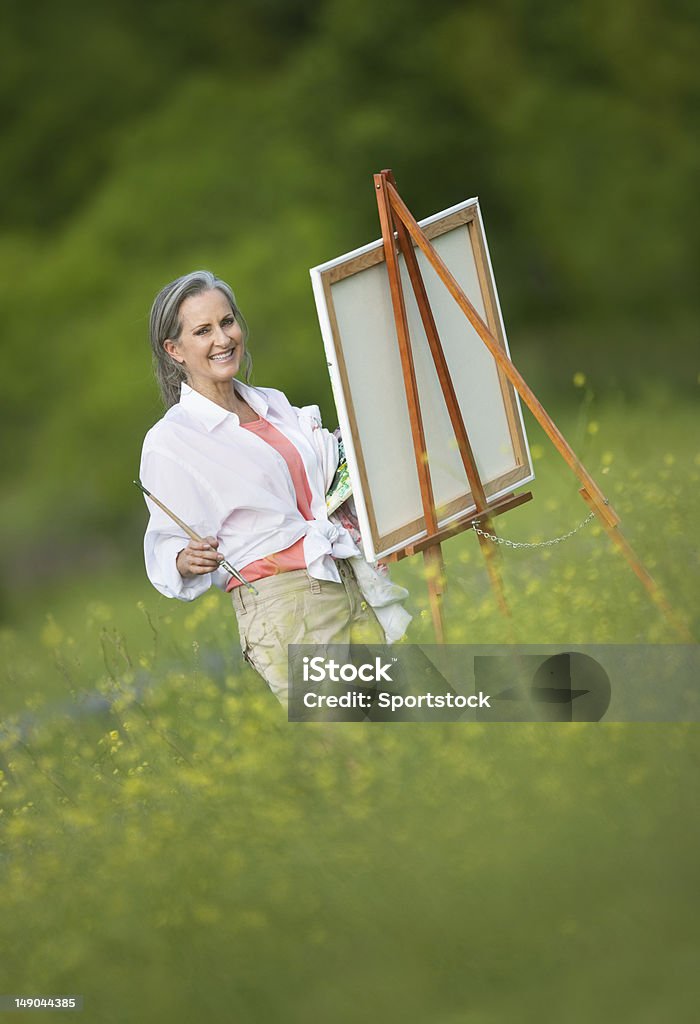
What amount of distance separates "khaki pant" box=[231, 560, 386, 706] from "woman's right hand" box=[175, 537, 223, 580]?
10cm

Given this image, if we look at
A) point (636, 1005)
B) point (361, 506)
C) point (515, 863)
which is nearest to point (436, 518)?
point (361, 506)

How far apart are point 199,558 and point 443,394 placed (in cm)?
52

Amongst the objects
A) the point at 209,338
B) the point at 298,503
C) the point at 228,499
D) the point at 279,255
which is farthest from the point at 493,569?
the point at 279,255

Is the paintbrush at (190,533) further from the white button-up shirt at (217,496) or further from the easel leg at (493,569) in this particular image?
the easel leg at (493,569)

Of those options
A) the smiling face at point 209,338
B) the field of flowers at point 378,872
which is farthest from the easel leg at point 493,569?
the smiling face at point 209,338

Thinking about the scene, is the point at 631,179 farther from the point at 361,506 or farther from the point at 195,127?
the point at 361,506

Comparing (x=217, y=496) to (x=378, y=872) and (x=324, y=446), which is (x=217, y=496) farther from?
(x=378, y=872)

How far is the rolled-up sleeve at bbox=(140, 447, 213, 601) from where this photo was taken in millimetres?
2203

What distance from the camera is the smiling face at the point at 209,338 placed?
2.19 metres

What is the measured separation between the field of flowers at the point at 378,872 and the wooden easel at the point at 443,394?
7.4 inches

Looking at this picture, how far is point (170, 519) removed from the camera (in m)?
2.22

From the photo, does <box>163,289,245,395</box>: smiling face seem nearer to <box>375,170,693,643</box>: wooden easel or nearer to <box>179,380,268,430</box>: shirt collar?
<box>179,380,268,430</box>: shirt collar

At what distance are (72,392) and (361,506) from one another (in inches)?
162

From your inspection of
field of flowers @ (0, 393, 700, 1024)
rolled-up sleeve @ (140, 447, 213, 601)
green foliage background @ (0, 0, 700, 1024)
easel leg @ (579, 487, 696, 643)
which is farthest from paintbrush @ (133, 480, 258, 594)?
easel leg @ (579, 487, 696, 643)
